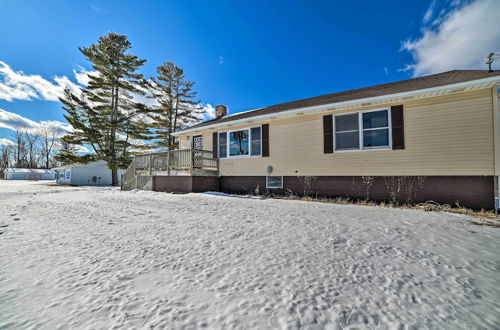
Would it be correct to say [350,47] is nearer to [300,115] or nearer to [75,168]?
[300,115]

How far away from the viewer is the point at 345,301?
5.53 ft

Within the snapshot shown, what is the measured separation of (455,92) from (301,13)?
7.84 meters

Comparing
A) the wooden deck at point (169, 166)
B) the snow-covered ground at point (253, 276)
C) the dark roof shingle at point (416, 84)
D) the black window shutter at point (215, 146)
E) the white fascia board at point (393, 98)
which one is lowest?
the snow-covered ground at point (253, 276)

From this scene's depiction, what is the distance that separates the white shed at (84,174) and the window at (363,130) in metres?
30.1

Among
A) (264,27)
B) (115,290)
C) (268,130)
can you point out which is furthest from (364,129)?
(264,27)

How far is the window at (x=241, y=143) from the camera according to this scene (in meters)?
9.37

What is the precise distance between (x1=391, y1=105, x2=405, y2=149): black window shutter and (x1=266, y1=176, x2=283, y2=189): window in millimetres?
4085

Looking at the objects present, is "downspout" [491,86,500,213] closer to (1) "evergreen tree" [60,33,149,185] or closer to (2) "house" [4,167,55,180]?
(1) "evergreen tree" [60,33,149,185]

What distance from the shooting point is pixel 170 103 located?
23234 millimetres

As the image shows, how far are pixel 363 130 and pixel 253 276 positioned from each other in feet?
21.8

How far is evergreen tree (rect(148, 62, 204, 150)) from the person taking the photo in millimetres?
22594

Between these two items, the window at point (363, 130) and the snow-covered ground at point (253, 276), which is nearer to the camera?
the snow-covered ground at point (253, 276)

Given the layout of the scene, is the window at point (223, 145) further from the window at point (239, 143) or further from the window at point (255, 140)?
the window at point (255, 140)

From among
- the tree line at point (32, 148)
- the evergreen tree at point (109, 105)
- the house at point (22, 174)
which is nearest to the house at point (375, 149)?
the evergreen tree at point (109, 105)
